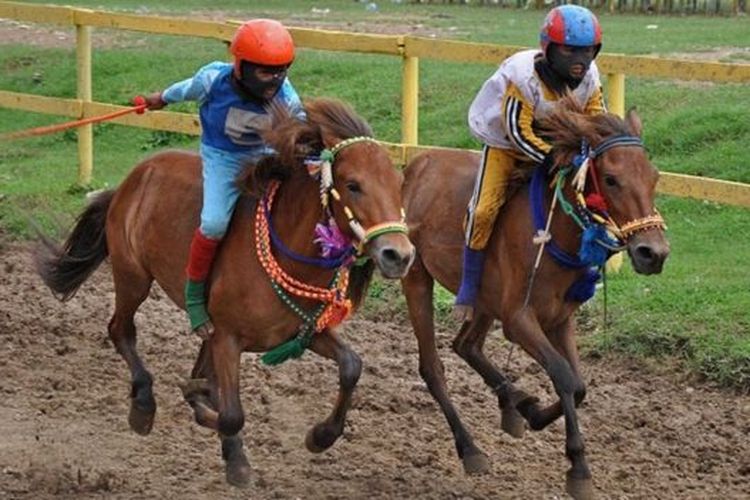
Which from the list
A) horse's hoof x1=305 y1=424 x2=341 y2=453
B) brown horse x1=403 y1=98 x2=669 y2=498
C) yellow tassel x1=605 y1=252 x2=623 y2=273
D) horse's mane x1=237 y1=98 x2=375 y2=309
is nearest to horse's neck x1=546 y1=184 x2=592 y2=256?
brown horse x1=403 y1=98 x2=669 y2=498

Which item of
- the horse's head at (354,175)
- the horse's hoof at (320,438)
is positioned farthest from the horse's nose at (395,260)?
the horse's hoof at (320,438)

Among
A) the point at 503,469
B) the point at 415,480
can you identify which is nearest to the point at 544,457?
the point at 503,469

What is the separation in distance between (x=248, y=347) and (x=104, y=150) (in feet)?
34.4

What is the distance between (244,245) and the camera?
23.7 ft

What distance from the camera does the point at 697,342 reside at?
9.45 metres

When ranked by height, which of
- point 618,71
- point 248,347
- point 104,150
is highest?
point 618,71

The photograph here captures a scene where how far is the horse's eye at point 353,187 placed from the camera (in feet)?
21.2

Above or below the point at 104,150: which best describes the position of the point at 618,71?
above

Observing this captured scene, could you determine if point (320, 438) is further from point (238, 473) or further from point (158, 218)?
point (158, 218)

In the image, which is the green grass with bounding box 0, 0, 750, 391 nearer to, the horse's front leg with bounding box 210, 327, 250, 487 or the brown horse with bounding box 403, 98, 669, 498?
the brown horse with bounding box 403, 98, 669, 498

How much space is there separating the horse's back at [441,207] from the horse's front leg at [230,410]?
1.42 metres

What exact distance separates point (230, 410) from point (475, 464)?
50.3 inches

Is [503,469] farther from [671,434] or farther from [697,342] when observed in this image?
[697,342]

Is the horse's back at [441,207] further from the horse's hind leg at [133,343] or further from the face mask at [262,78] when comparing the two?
the horse's hind leg at [133,343]
